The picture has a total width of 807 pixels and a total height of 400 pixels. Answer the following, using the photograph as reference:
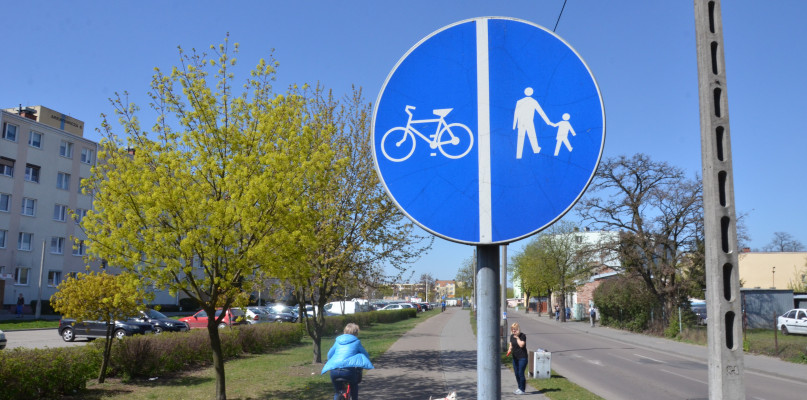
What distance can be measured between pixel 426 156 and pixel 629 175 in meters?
38.1

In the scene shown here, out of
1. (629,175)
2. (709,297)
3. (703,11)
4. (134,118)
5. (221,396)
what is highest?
(629,175)

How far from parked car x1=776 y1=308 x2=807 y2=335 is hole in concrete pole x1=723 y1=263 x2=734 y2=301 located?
3701 centimetres

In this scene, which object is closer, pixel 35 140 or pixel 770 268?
pixel 35 140

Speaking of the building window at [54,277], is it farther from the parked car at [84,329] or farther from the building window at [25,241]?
the parked car at [84,329]

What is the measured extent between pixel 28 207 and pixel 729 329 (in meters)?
51.8

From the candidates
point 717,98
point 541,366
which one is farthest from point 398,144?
point 541,366

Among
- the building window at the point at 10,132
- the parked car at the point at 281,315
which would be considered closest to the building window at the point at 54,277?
the building window at the point at 10,132

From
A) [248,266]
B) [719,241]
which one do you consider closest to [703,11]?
[719,241]

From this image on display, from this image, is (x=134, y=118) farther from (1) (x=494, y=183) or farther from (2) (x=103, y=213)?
(1) (x=494, y=183)

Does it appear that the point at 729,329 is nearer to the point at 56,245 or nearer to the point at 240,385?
the point at 240,385

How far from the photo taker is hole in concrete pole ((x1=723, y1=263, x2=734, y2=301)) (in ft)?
13.4

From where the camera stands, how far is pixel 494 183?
1.96 metres

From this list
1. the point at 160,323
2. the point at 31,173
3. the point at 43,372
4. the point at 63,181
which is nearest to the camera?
the point at 43,372

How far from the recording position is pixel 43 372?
1087cm
